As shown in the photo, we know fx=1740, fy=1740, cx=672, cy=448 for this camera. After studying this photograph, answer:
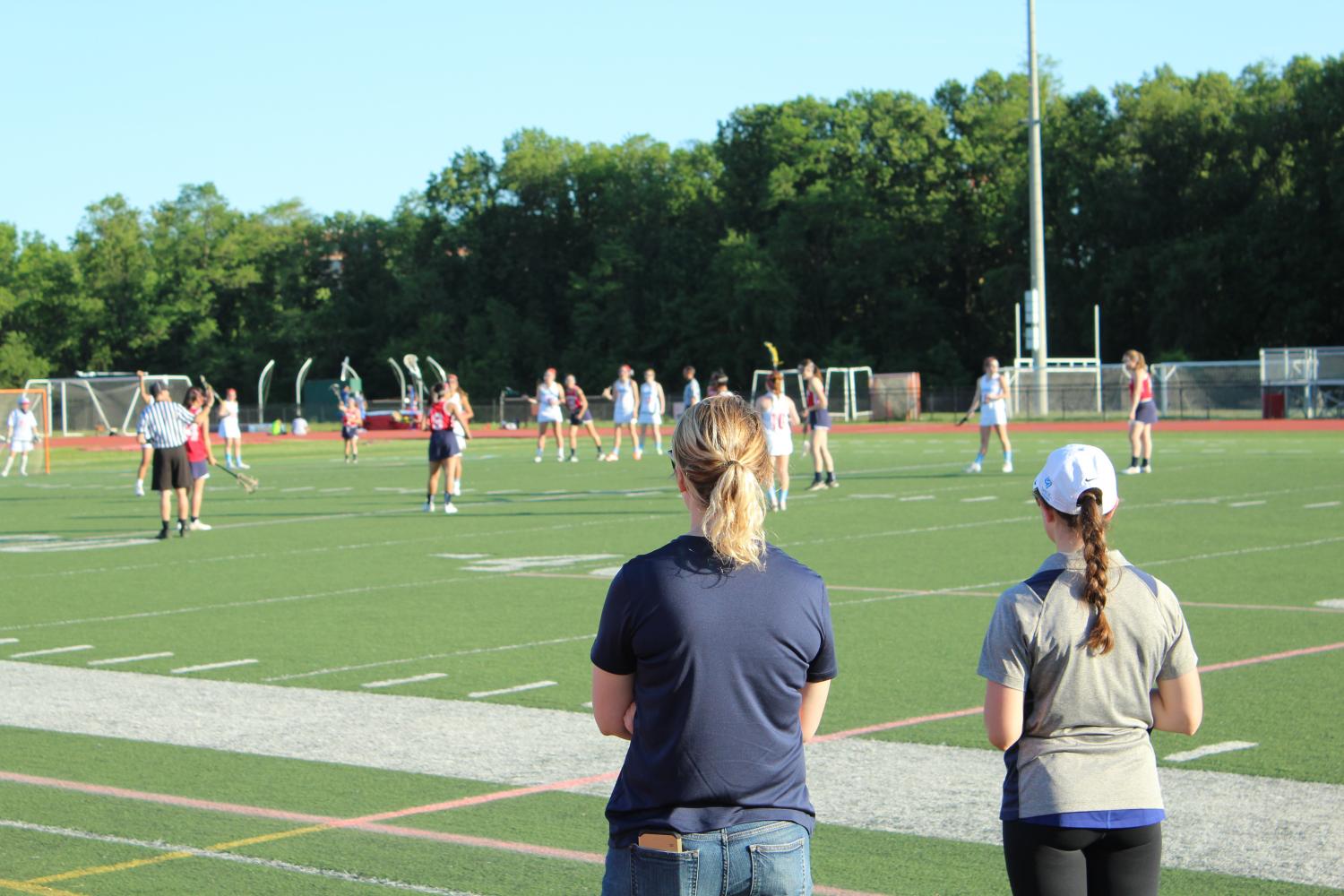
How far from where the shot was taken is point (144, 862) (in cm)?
621

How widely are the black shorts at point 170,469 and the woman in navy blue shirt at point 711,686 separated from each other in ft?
54.8

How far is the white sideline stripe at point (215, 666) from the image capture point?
34.4 ft

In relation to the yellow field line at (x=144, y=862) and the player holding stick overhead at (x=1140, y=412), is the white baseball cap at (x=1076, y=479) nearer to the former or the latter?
the yellow field line at (x=144, y=862)

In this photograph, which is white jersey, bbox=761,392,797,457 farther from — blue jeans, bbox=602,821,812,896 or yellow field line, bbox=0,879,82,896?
blue jeans, bbox=602,821,812,896

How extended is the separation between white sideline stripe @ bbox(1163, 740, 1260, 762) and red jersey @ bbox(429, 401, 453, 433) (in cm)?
1532

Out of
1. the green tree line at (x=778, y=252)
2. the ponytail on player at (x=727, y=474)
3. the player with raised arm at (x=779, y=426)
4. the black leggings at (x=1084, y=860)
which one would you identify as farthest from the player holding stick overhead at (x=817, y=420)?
the green tree line at (x=778, y=252)

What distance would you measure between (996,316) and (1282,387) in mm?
36459

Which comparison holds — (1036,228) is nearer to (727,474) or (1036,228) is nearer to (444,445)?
(444,445)

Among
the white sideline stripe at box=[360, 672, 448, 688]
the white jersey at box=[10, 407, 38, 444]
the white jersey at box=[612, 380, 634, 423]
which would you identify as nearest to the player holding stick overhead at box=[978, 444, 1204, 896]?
the white sideline stripe at box=[360, 672, 448, 688]

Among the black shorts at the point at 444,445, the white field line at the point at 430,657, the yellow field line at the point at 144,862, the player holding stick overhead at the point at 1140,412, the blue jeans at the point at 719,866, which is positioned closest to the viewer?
the blue jeans at the point at 719,866

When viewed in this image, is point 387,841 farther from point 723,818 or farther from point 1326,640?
point 1326,640

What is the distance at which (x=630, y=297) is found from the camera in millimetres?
93562

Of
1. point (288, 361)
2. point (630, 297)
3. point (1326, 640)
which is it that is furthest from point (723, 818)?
point (288, 361)

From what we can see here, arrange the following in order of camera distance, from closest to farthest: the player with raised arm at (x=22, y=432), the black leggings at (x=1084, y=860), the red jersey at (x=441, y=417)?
the black leggings at (x=1084, y=860) < the red jersey at (x=441, y=417) < the player with raised arm at (x=22, y=432)
